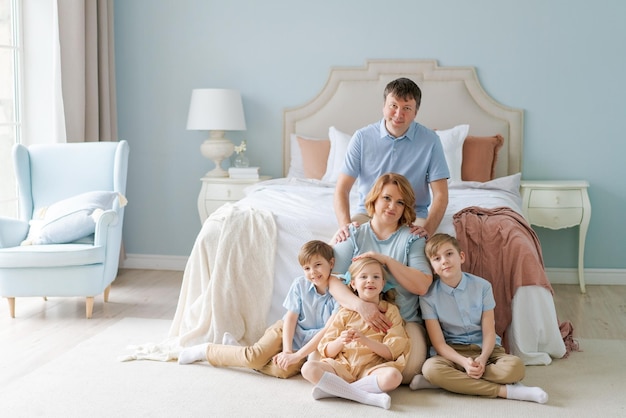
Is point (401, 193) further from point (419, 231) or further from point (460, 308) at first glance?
point (460, 308)

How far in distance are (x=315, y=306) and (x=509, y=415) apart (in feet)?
2.89

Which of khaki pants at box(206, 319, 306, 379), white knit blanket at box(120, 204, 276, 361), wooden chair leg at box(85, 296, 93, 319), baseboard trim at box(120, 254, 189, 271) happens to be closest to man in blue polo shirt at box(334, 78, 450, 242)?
white knit blanket at box(120, 204, 276, 361)

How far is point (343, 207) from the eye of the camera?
3.40m

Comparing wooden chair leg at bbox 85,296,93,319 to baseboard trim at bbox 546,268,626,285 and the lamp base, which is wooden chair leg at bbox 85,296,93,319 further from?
baseboard trim at bbox 546,268,626,285

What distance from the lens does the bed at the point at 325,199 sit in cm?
342

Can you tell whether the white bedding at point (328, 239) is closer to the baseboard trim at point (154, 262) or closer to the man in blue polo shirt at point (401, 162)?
the man in blue polo shirt at point (401, 162)

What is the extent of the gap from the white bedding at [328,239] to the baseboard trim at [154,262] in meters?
1.54

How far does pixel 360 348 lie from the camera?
116 inches

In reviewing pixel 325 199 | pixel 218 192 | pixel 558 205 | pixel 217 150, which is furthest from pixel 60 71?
pixel 558 205

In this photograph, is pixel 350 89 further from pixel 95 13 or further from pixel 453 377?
pixel 453 377

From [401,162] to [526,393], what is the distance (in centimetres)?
113

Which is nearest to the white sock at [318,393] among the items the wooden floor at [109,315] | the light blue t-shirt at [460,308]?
the light blue t-shirt at [460,308]

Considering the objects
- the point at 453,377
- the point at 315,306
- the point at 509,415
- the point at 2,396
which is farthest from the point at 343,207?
the point at 2,396

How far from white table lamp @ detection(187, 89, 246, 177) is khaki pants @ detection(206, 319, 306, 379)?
220 centimetres
